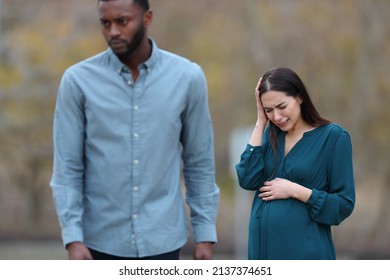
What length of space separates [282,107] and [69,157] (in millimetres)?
1205

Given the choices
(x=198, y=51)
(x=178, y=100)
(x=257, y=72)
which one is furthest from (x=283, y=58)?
(x=178, y=100)

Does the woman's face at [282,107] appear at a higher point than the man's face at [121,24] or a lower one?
lower

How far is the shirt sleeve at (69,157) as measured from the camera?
4.93m

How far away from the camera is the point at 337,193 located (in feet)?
13.9

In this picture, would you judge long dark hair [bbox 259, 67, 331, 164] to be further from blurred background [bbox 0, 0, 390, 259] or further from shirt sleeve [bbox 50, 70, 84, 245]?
blurred background [bbox 0, 0, 390, 259]

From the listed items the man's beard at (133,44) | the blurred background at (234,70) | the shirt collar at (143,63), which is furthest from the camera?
the blurred background at (234,70)

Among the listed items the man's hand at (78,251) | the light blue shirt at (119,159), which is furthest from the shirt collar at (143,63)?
the man's hand at (78,251)

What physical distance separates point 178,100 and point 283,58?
1900 centimetres

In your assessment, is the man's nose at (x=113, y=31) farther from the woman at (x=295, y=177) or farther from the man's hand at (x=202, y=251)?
the man's hand at (x=202, y=251)

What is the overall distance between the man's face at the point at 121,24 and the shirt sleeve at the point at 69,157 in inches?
12.0

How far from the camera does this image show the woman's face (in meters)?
4.28

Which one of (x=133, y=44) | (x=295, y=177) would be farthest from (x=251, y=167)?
(x=133, y=44)

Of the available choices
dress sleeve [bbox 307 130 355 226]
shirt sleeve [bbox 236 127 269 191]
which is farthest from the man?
dress sleeve [bbox 307 130 355 226]

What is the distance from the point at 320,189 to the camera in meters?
4.27
